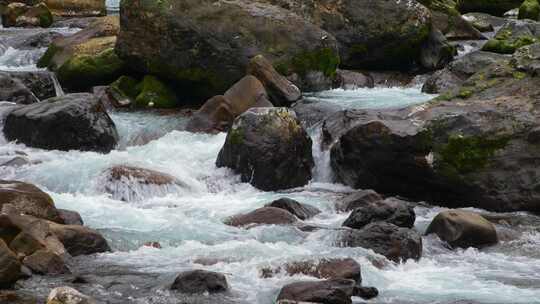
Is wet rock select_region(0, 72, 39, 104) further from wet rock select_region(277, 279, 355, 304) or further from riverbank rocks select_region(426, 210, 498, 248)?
wet rock select_region(277, 279, 355, 304)

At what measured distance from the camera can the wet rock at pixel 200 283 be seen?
32.4 feet

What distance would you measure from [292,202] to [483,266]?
10.6 feet

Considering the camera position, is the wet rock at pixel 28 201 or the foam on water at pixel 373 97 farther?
the foam on water at pixel 373 97

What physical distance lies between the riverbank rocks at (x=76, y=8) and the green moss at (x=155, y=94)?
14.0m

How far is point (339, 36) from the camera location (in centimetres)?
2272

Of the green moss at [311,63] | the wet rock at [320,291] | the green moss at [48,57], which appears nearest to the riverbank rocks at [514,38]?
the green moss at [311,63]

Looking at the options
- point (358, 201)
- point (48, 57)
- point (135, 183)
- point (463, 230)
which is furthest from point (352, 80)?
point (463, 230)

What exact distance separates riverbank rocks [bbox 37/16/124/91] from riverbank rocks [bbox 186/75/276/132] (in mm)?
3682

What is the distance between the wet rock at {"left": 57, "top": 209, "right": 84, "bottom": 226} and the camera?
40.2 feet

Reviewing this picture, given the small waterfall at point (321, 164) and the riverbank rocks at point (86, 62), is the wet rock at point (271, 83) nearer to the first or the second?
the small waterfall at point (321, 164)

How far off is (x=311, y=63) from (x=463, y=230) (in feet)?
28.4

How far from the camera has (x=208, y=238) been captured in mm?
12203

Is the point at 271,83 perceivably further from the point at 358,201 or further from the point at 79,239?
the point at 79,239

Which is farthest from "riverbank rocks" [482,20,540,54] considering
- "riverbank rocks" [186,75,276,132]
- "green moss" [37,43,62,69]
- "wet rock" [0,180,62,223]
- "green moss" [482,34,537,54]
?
"wet rock" [0,180,62,223]
